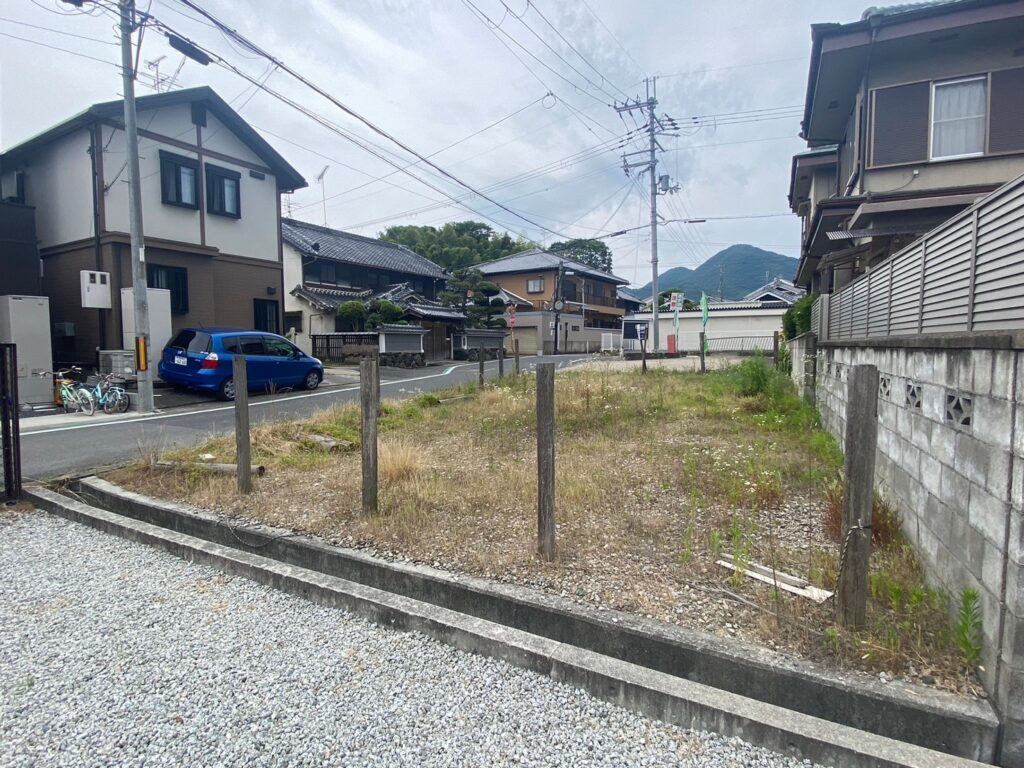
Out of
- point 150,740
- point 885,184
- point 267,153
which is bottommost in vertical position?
point 150,740

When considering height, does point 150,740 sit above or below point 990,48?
below

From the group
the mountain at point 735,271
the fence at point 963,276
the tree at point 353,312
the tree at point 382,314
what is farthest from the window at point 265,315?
the mountain at point 735,271

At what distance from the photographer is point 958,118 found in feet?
29.3

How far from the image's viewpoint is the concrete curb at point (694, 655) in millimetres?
1918

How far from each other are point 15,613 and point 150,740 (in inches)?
66.1

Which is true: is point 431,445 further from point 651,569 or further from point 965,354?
point 965,354

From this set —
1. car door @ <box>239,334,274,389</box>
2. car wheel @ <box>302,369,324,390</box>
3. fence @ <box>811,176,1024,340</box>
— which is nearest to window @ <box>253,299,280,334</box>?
car wheel @ <box>302,369,324,390</box>

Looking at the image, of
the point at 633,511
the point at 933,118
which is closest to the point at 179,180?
the point at 633,511

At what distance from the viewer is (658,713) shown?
7.06 feet

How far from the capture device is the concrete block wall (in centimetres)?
184

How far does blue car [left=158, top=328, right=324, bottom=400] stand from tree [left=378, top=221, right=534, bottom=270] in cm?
2975

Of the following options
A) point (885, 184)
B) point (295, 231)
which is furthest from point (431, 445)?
point (295, 231)

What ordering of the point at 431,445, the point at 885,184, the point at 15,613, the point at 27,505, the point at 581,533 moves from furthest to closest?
the point at 885,184 → the point at 431,445 → the point at 27,505 → the point at 581,533 → the point at 15,613

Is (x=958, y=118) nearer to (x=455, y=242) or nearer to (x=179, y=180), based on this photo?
(x=179, y=180)
